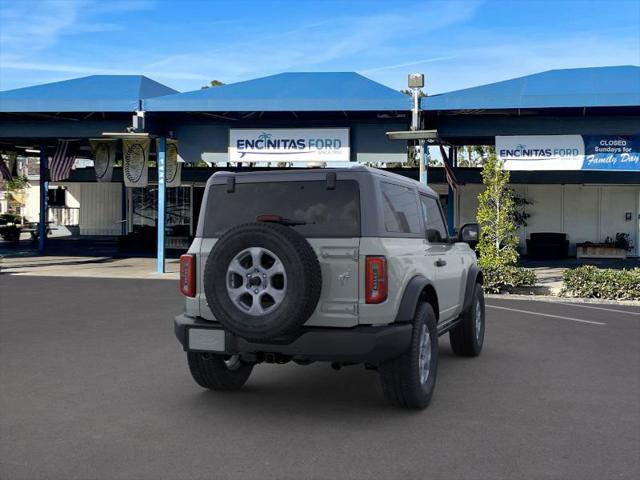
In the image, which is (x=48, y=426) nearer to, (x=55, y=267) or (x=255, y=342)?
(x=255, y=342)

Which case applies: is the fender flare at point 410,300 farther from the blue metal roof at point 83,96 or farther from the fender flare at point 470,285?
the blue metal roof at point 83,96

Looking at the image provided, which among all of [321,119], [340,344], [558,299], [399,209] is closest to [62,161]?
[321,119]

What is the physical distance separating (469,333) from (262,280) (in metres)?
3.72

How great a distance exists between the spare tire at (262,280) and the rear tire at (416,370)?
95 cm

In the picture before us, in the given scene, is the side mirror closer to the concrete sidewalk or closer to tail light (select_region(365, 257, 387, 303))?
tail light (select_region(365, 257, 387, 303))

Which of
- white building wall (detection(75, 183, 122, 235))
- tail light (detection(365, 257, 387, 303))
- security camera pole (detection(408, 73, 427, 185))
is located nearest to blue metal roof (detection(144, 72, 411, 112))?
security camera pole (detection(408, 73, 427, 185))

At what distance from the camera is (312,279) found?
521 cm

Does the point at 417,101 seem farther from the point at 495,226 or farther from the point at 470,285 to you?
the point at 470,285

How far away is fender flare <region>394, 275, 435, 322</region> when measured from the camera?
5555mm

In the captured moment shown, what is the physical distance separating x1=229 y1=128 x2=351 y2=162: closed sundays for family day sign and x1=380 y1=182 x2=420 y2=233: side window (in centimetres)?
1373

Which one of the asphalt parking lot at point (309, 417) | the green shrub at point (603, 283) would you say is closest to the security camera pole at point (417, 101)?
the green shrub at point (603, 283)

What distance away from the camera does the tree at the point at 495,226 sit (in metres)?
16.6

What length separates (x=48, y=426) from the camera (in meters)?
5.41

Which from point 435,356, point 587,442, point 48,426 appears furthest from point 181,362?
point 587,442
